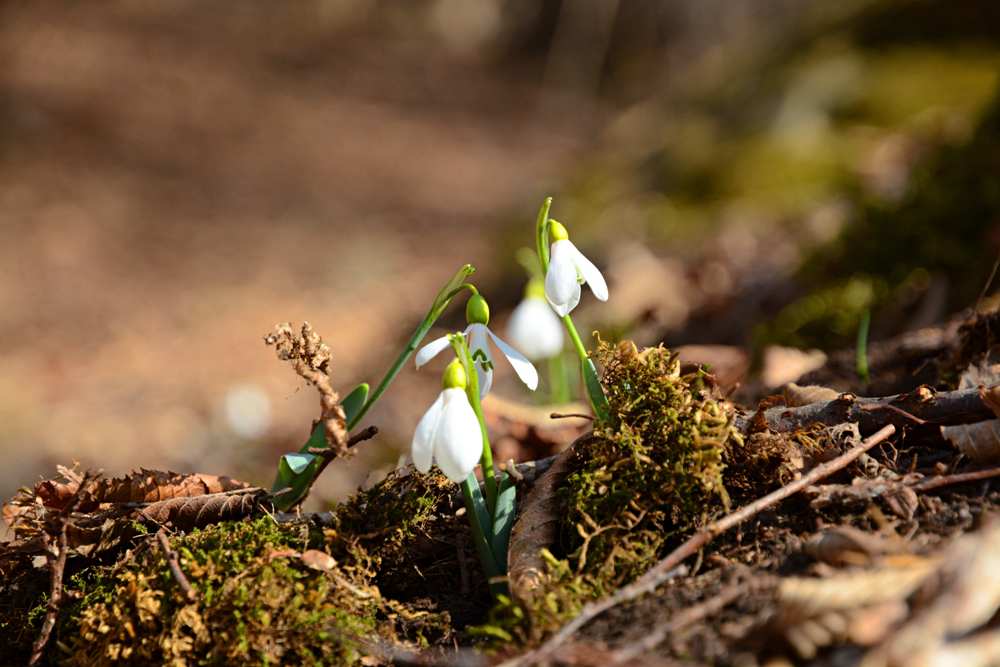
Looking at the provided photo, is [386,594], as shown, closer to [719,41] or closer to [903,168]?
[903,168]

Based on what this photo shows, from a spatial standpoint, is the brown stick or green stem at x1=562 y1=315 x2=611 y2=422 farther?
green stem at x1=562 y1=315 x2=611 y2=422

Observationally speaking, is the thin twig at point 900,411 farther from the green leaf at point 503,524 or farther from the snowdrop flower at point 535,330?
the snowdrop flower at point 535,330

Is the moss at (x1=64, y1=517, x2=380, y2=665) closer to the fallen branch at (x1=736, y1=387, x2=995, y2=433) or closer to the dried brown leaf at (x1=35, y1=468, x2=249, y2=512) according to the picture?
the dried brown leaf at (x1=35, y1=468, x2=249, y2=512)

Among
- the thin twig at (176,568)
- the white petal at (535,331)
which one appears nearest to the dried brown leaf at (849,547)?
the thin twig at (176,568)

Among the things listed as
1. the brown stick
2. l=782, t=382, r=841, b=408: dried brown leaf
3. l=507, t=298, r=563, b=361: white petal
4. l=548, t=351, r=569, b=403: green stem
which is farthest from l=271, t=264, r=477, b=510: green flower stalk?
l=548, t=351, r=569, b=403: green stem

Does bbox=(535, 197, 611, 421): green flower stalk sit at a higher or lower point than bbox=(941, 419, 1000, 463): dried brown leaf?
higher

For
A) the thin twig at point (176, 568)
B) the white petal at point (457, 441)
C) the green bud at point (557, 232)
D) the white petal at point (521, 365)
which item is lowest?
the thin twig at point (176, 568)

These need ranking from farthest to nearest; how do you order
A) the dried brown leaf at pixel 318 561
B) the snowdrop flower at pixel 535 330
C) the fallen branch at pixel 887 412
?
the snowdrop flower at pixel 535 330 → the fallen branch at pixel 887 412 → the dried brown leaf at pixel 318 561

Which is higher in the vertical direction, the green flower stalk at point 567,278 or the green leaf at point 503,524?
the green flower stalk at point 567,278
